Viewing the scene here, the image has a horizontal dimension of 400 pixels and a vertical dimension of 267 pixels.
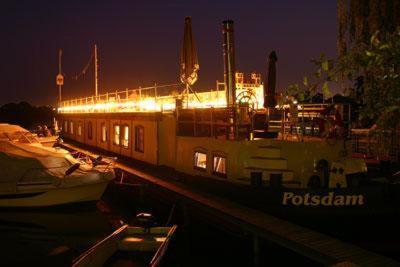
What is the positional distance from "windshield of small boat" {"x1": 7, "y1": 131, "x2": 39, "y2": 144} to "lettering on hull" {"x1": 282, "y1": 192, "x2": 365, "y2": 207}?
19.2 meters

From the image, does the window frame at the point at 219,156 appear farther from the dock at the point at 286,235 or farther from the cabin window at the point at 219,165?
the dock at the point at 286,235

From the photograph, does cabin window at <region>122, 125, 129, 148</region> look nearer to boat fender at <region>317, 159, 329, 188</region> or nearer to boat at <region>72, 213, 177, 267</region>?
boat at <region>72, 213, 177, 267</region>

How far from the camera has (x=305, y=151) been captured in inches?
534

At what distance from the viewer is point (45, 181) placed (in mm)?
18203

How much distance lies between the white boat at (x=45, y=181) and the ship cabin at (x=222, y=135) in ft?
11.3

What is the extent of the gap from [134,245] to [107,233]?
162 inches

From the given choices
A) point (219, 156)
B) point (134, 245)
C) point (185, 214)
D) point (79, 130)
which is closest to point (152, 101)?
point (219, 156)

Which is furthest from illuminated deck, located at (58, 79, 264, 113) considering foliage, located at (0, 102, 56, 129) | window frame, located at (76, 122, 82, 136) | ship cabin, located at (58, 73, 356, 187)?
foliage, located at (0, 102, 56, 129)

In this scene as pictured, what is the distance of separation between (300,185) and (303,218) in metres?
1.18

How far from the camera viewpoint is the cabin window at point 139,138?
22.8 metres

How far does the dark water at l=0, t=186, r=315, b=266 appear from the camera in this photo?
13250 mm

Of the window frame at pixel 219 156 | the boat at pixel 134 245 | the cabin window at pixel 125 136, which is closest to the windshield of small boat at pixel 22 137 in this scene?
the cabin window at pixel 125 136

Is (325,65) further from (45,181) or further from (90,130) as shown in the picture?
(90,130)

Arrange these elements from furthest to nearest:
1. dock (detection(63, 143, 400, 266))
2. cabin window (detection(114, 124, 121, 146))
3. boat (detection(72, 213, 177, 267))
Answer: cabin window (detection(114, 124, 121, 146)) < boat (detection(72, 213, 177, 267)) < dock (detection(63, 143, 400, 266))
